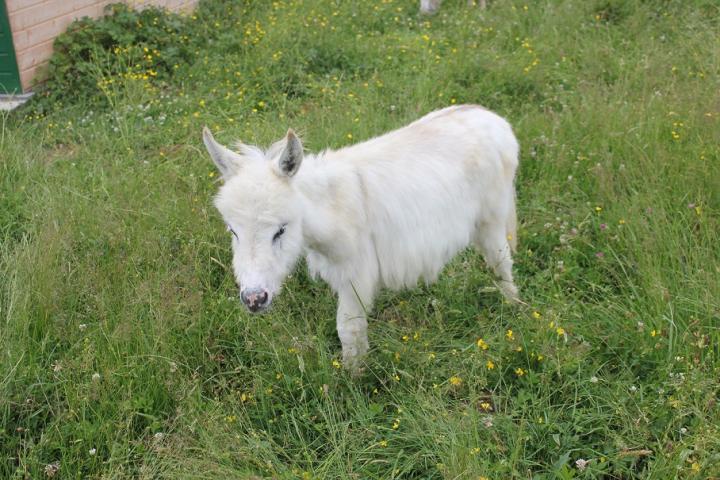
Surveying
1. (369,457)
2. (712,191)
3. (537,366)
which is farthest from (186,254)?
(712,191)

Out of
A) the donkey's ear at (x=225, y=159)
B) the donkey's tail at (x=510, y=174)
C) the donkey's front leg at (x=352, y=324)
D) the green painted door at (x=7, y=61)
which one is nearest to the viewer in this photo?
the donkey's ear at (x=225, y=159)

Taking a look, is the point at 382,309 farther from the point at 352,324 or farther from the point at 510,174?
the point at 510,174

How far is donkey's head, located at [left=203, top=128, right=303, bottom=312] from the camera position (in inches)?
101

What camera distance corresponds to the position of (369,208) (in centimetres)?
311

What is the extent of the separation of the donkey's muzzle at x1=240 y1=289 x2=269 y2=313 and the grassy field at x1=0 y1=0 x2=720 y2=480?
17.9 inches

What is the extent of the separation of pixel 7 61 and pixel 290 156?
15.8ft

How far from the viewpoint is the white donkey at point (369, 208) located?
2.61 meters

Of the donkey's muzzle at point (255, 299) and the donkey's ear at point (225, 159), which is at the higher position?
the donkey's ear at point (225, 159)

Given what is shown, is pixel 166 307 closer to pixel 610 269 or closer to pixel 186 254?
pixel 186 254

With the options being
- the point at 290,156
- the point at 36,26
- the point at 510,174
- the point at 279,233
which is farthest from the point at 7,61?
the point at 510,174

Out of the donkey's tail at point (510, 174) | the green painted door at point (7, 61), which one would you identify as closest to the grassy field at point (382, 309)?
the donkey's tail at point (510, 174)

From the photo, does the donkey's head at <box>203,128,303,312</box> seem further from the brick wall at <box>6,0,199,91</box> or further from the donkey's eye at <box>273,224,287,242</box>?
the brick wall at <box>6,0,199,91</box>

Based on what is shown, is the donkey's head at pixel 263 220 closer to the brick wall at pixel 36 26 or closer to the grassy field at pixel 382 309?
the grassy field at pixel 382 309

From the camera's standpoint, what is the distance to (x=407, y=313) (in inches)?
136
